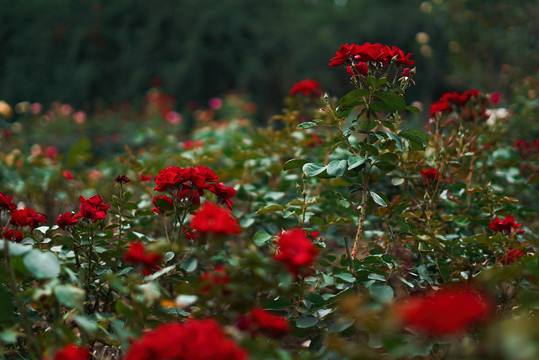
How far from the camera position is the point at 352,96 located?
1.15m

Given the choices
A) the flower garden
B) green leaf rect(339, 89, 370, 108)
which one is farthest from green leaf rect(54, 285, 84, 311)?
green leaf rect(339, 89, 370, 108)

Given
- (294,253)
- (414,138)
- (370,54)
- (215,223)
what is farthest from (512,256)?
(215,223)

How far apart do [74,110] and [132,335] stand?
7.56 m

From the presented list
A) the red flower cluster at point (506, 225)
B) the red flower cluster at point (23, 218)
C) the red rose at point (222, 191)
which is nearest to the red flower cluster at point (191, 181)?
the red rose at point (222, 191)

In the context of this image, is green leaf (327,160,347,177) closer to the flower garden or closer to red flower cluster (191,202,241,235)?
the flower garden

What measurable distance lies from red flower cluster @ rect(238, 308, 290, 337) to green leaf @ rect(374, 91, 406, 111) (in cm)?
74

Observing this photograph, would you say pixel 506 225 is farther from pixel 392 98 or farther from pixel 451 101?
pixel 451 101

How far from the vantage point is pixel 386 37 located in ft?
27.1

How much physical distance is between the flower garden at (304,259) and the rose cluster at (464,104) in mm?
11

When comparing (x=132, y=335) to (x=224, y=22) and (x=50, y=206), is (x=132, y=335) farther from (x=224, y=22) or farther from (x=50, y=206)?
(x=224, y=22)

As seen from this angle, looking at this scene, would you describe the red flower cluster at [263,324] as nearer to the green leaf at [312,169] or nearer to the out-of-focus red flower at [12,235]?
the green leaf at [312,169]

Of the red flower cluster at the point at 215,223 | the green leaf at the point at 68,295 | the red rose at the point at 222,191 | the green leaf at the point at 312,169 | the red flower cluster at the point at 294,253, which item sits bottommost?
the green leaf at the point at 312,169

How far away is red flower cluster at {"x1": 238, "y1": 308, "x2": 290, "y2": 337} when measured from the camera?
61cm

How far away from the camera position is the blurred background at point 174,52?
747cm
